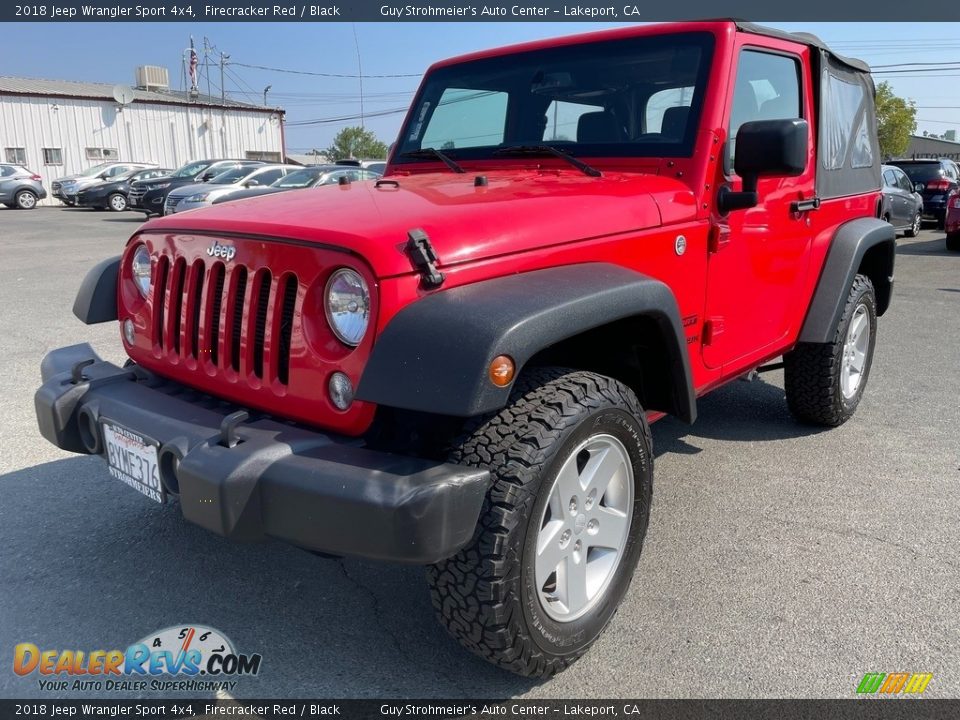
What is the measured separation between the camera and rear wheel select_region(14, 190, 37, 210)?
89.2ft

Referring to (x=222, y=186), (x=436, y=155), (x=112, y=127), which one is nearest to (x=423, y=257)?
(x=436, y=155)

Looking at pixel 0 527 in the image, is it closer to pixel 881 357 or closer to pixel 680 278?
pixel 680 278

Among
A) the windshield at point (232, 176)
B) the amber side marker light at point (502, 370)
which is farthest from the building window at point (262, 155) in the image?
the amber side marker light at point (502, 370)

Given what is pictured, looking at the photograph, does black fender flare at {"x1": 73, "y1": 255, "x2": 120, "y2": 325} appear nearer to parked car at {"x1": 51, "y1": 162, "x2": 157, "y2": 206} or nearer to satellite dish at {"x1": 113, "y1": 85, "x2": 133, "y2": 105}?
parked car at {"x1": 51, "y1": 162, "x2": 157, "y2": 206}

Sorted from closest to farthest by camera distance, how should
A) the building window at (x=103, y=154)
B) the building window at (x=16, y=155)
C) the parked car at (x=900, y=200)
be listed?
the parked car at (x=900, y=200), the building window at (x=16, y=155), the building window at (x=103, y=154)

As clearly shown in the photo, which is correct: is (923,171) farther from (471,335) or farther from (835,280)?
(471,335)

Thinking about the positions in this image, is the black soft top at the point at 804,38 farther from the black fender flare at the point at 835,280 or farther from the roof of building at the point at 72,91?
the roof of building at the point at 72,91

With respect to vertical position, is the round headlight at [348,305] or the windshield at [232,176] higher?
the windshield at [232,176]

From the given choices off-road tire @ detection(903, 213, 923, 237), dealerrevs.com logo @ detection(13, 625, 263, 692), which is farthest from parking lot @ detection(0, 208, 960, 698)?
off-road tire @ detection(903, 213, 923, 237)

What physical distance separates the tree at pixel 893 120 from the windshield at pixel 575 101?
52.9m

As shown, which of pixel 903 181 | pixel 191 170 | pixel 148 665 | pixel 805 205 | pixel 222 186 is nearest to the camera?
pixel 148 665

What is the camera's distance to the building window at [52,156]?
34531mm

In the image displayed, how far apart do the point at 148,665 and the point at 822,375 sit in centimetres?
341

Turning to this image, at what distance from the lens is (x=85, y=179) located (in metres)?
27.6
